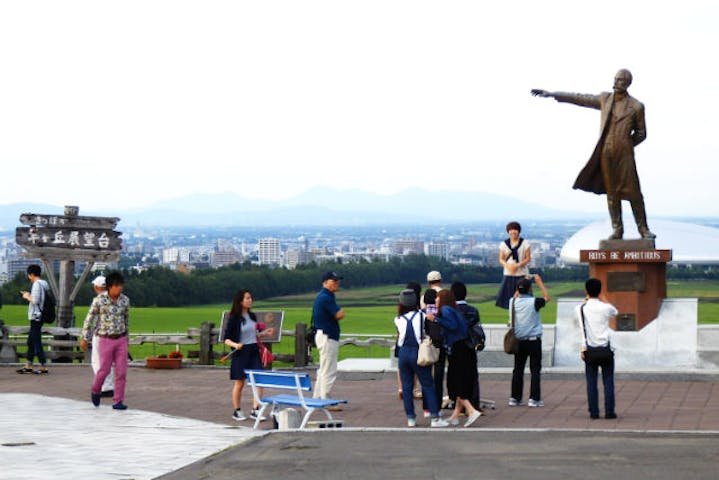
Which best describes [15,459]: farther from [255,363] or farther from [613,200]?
[613,200]

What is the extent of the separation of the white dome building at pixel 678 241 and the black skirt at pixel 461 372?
7492cm

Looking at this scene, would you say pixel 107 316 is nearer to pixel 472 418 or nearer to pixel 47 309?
pixel 472 418

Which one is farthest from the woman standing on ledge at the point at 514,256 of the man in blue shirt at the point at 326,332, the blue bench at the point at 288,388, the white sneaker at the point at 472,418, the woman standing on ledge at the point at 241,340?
the blue bench at the point at 288,388

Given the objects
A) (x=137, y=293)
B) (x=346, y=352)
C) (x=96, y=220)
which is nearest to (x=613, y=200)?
(x=96, y=220)

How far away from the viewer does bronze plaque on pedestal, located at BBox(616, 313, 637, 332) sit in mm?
20031

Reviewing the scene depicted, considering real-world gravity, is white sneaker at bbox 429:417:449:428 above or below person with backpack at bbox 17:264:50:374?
below

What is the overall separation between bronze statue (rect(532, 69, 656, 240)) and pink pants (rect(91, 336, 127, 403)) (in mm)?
7928

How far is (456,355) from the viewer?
14.7 meters

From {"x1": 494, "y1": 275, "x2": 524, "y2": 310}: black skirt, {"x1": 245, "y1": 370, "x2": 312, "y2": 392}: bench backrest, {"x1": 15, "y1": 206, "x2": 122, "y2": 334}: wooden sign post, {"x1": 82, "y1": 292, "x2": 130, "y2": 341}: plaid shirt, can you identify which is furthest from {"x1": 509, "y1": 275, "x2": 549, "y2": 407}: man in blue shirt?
{"x1": 15, "y1": 206, "x2": 122, "y2": 334}: wooden sign post

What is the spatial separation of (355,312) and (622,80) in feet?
133

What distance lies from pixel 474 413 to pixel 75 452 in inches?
169

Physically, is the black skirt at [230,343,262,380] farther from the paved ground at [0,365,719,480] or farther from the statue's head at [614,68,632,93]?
→ the statue's head at [614,68,632,93]

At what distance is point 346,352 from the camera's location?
3809 centimetres

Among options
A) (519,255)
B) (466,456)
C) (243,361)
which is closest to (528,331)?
(243,361)
